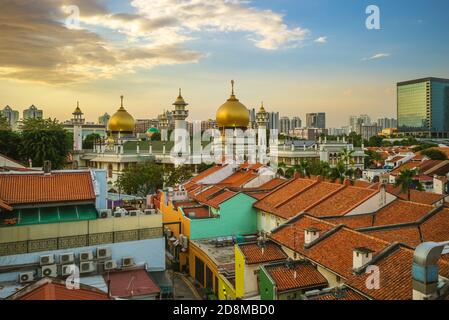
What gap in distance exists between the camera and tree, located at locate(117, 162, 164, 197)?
119ft

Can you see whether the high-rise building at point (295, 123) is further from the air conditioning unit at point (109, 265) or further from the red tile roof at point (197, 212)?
the air conditioning unit at point (109, 265)

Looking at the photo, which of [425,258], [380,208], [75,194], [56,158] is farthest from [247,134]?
[425,258]

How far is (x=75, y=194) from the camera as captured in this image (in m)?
16.9

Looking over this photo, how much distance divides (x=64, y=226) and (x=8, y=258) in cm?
216

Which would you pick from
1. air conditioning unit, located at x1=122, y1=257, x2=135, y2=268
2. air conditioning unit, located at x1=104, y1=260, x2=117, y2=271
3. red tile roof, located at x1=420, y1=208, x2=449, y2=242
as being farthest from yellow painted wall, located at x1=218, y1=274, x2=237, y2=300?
red tile roof, located at x1=420, y1=208, x2=449, y2=242

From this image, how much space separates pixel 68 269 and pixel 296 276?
813cm

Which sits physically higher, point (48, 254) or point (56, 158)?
point (56, 158)

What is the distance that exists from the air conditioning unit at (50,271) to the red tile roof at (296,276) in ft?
24.9

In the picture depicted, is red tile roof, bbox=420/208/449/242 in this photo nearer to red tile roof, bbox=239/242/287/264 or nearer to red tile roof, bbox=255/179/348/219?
red tile roof, bbox=255/179/348/219

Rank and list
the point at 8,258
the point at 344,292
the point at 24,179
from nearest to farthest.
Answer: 1. the point at 344,292
2. the point at 8,258
3. the point at 24,179

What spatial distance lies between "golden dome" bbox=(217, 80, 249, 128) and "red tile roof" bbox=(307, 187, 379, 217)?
28350 mm

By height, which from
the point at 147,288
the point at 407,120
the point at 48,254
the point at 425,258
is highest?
the point at 407,120

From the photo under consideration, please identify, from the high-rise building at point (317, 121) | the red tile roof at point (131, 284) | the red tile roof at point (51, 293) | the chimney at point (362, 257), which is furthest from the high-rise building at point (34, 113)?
the high-rise building at point (317, 121)
